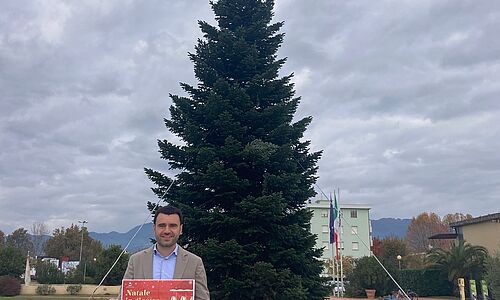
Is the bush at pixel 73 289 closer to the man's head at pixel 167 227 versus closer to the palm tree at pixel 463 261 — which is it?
the palm tree at pixel 463 261

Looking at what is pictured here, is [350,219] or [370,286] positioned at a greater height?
[350,219]

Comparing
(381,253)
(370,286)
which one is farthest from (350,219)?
(370,286)

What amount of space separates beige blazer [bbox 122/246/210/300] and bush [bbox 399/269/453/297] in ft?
136

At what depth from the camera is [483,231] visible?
40.5 meters

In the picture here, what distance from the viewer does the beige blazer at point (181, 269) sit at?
388 centimetres

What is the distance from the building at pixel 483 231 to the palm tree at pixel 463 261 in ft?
5.40

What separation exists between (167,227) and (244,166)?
10688 mm

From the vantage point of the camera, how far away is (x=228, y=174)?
536 inches

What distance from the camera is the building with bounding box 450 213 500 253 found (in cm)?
3856

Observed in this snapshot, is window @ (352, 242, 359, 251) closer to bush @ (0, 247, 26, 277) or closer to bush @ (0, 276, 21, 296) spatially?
bush @ (0, 247, 26, 277)

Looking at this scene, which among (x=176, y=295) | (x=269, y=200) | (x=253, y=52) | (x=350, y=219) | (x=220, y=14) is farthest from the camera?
(x=350, y=219)

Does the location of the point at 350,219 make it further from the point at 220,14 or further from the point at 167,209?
the point at 167,209

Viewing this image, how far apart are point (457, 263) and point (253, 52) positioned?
2969cm

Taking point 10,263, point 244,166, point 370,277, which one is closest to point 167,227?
point 244,166
